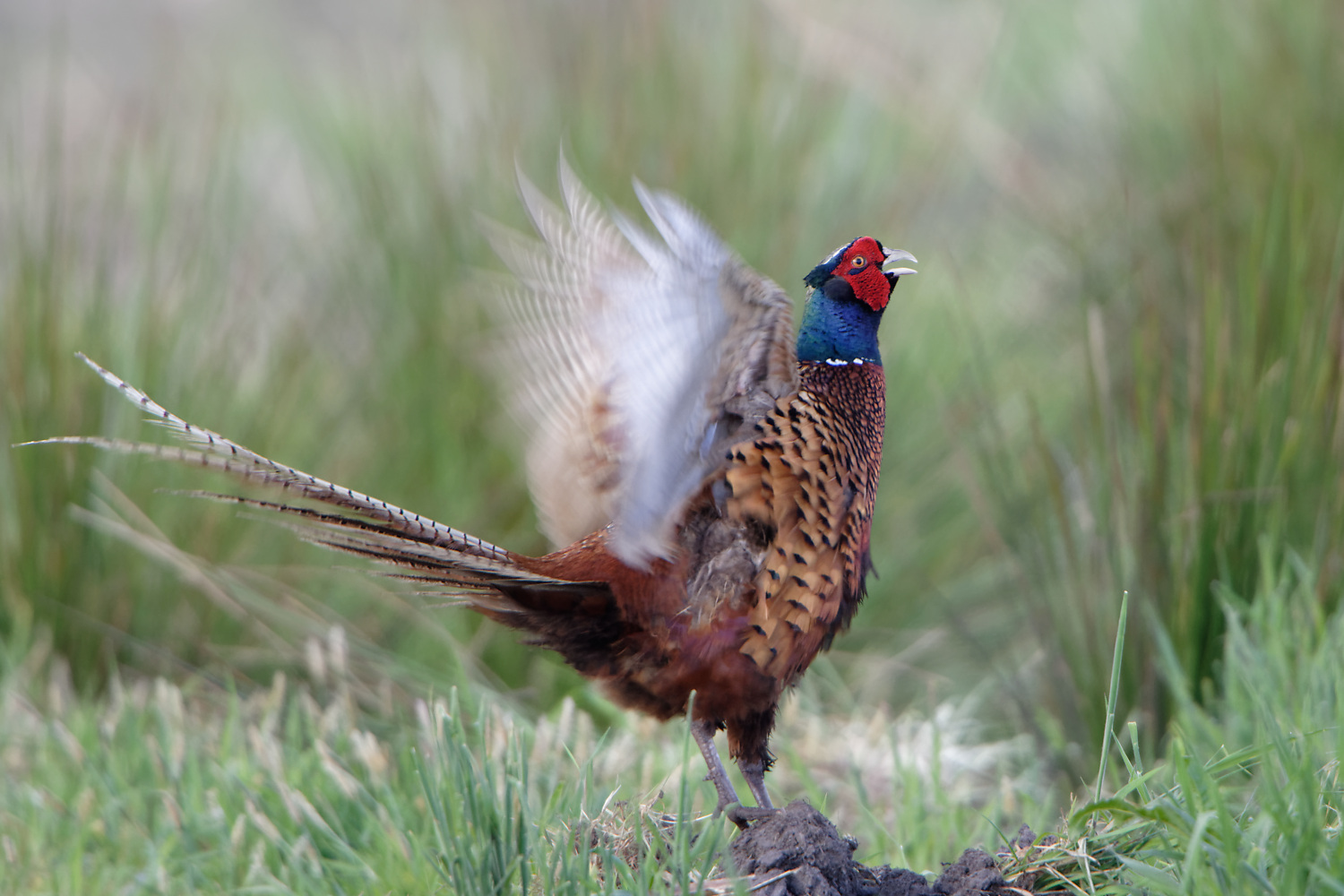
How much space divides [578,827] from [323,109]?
12.7ft

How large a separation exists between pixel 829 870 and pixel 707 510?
630mm

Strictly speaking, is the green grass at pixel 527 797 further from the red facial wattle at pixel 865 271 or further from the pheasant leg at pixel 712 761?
the red facial wattle at pixel 865 271

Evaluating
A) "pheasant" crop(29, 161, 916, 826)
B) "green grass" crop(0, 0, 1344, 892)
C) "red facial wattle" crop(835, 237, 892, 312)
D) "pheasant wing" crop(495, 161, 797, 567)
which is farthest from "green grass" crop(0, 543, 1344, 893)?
"red facial wattle" crop(835, 237, 892, 312)

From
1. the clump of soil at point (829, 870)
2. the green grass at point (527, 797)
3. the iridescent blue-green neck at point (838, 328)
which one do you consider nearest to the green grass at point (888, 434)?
the green grass at point (527, 797)

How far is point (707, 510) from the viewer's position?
2.15 meters

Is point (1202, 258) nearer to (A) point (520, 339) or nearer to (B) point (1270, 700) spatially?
(B) point (1270, 700)

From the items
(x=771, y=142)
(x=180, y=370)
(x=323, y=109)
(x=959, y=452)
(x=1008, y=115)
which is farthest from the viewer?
(x=1008, y=115)

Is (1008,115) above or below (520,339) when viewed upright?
above

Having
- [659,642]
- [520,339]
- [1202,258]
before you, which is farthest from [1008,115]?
[659,642]

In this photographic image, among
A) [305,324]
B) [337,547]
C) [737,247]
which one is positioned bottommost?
[337,547]

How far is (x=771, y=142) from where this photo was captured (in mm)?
4332

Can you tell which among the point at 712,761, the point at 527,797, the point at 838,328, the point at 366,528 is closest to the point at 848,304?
the point at 838,328

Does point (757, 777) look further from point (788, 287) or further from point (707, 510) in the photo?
point (788, 287)

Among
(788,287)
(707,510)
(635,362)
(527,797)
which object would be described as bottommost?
(527,797)
